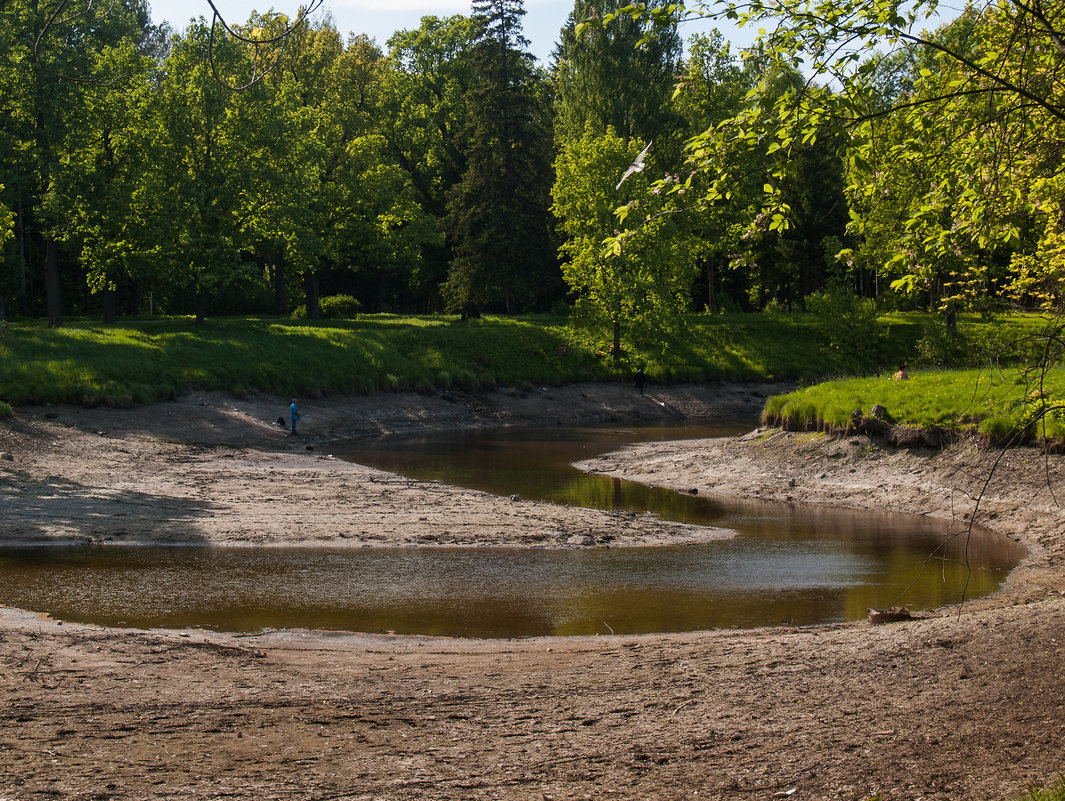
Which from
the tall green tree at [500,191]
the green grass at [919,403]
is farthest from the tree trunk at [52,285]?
the green grass at [919,403]

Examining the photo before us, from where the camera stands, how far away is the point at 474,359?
156ft

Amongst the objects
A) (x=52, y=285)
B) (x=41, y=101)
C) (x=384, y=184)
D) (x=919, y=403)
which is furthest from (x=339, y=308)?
(x=919, y=403)

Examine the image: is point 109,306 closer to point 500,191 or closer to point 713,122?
point 500,191

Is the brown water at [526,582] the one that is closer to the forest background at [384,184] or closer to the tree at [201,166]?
the forest background at [384,184]

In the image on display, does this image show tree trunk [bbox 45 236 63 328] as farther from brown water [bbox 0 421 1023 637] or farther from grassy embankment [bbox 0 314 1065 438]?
brown water [bbox 0 421 1023 637]

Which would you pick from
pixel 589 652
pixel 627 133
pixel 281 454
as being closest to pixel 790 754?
pixel 589 652

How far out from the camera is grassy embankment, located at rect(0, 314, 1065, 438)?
26.0 m

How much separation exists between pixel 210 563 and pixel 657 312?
3654 centimetres

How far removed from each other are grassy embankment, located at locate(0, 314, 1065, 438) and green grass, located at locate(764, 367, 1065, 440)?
0.04 m

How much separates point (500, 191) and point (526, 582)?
144ft

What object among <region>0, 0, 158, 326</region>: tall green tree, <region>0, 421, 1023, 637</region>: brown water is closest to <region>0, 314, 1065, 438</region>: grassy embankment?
<region>0, 421, 1023, 637</region>: brown water

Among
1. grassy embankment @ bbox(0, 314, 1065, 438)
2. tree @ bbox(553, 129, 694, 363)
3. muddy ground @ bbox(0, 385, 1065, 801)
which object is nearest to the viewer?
muddy ground @ bbox(0, 385, 1065, 801)

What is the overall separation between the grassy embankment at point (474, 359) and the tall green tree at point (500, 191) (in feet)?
8.82

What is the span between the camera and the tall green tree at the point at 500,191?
55.1 metres
